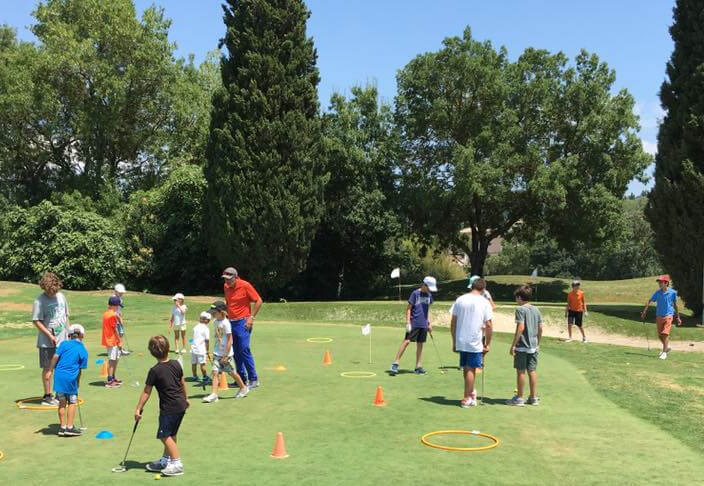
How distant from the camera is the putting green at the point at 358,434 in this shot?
293 inches

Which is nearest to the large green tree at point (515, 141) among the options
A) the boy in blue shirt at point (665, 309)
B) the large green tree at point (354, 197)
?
the large green tree at point (354, 197)

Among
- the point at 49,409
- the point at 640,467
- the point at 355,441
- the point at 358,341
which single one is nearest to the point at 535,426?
the point at 640,467

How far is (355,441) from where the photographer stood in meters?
8.77

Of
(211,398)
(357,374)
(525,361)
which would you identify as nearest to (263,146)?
(357,374)

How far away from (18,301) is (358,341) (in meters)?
19.2

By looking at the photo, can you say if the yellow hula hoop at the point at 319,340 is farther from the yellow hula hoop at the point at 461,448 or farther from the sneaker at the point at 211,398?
the yellow hula hoop at the point at 461,448

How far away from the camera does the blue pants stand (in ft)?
40.7

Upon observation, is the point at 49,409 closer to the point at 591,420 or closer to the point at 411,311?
the point at 411,311

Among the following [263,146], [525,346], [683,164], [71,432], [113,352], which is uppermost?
[263,146]

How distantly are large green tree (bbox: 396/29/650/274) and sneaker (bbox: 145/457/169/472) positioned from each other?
32877 millimetres

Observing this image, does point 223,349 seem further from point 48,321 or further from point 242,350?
point 48,321

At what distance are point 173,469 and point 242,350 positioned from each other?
5.02 metres

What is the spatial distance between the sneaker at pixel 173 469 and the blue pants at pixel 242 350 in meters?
4.93

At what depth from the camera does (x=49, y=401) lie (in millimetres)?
11008
